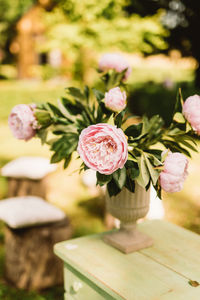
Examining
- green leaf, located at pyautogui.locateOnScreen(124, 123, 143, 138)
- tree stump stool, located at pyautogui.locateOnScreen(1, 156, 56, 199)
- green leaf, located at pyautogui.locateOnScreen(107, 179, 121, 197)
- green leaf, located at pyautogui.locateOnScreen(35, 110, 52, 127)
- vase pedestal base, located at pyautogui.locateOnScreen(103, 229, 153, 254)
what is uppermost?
green leaf, located at pyautogui.locateOnScreen(35, 110, 52, 127)

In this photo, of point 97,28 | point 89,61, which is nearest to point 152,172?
point 97,28

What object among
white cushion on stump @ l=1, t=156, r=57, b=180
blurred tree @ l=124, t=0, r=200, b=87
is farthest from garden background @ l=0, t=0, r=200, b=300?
white cushion on stump @ l=1, t=156, r=57, b=180

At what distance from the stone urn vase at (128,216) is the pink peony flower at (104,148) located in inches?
17.1

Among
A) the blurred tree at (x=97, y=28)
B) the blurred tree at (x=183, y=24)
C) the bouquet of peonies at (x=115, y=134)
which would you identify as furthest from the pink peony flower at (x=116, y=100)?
the blurred tree at (x=183, y=24)

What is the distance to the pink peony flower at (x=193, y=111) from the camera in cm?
155

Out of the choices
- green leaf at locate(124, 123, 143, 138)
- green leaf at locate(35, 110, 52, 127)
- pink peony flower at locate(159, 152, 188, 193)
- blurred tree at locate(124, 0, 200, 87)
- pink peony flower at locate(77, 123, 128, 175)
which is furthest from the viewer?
blurred tree at locate(124, 0, 200, 87)

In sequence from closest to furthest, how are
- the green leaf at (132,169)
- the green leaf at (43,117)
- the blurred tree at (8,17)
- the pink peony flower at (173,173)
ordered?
the pink peony flower at (173,173)
the green leaf at (132,169)
the green leaf at (43,117)
the blurred tree at (8,17)

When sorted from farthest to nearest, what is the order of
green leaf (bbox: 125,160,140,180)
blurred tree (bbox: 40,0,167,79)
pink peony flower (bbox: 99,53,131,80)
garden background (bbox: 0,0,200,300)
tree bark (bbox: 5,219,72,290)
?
1. blurred tree (bbox: 40,0,167,79)
2. garden background (bbox: 0,0,200,300)
3. tree bark (bbox: 5,219,72,290)
4. pink peony flower (bbox: 99,53,131,80)
5. green leaf (bbox: 125,160,140,180)

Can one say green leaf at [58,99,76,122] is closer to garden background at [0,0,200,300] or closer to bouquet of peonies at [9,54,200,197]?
bouquet of peonies at [9,54,200,197]

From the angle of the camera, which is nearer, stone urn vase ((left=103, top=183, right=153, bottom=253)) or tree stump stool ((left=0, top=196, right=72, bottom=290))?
stone urn vase ((left=103, top=183, right=153, bottom=253))

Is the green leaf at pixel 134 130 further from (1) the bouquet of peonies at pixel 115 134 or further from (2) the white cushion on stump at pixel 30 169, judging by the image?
(2) the white cushion on stump at pixel 30 169

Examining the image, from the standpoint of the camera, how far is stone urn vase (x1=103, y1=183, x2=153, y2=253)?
1.78 meters

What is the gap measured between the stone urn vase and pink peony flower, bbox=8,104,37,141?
20.2 inches

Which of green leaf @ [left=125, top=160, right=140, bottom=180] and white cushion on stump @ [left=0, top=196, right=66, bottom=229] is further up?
green leaf @ [left=125, top=160, right=140, bottom=180]
